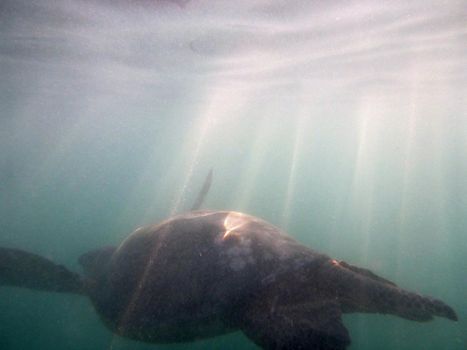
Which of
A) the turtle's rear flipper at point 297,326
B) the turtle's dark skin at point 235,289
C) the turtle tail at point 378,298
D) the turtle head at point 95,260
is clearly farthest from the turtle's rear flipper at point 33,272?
the turtle tail at point 378,298

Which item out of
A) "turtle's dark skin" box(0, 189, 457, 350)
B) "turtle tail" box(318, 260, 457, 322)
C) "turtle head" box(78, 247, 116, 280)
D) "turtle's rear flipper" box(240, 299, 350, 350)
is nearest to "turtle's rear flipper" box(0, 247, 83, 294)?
"turtle's dark skin" box(0, 189, 457, 350)

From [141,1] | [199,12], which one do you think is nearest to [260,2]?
[199,12]

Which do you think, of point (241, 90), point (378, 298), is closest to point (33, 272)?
point (378, 298)

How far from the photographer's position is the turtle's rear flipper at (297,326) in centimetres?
411

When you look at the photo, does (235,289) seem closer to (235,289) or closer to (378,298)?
(235,289)

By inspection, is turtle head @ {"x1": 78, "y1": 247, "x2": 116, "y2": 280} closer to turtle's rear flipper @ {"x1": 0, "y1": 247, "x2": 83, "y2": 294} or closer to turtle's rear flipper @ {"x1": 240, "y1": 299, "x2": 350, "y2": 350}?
turtle's rear flipper @ {"x1": 0, "y1": 247, "x2": 83, "y2": 294}

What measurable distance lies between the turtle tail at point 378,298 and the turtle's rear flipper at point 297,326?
36cm

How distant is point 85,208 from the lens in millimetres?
51406

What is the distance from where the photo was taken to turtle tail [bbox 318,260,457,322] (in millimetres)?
4629

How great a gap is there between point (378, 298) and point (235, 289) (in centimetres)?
198

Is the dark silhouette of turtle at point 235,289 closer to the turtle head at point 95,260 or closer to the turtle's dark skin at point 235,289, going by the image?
the turtle's dark skin at point 235,289

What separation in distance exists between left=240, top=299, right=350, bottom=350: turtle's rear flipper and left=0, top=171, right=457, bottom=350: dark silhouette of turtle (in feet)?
0.04

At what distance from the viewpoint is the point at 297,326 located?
4340 mm

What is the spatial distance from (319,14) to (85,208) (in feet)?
152
